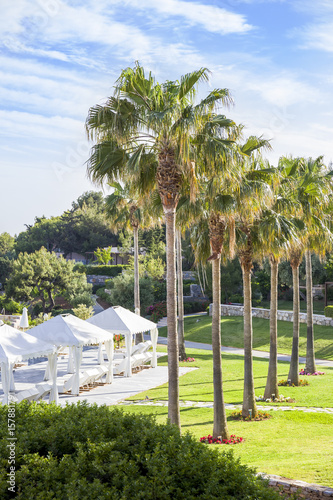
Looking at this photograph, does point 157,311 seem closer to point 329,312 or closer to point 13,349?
point 329,312

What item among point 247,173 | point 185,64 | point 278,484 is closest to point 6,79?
point 185,64

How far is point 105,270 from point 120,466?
5219cm

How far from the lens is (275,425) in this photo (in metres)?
12.8

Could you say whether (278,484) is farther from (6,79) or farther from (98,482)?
(6,79)

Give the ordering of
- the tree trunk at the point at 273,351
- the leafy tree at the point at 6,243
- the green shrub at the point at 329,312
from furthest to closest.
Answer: the leafy tree at the point at 6,243, the green shrub at the point at 329,312, the tree trunk at the point at 273,351

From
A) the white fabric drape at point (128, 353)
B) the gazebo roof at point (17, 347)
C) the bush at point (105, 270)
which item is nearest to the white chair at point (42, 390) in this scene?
the gazebo roof at point (17, 347)

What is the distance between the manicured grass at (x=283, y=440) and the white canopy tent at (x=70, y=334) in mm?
2859

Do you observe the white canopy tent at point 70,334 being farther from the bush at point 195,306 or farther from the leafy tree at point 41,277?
the bush at point 195,306

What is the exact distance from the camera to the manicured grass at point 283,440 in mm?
7641

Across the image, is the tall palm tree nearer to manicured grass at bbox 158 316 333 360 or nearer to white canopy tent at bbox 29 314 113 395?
white canopy tent at bbox 29 314 113 395

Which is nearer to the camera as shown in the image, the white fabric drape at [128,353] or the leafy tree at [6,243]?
the white fabric drape at [128,353]

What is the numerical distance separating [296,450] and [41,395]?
26.8ft

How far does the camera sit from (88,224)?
71.8 m

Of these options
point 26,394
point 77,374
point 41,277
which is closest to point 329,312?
point 77,374
